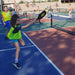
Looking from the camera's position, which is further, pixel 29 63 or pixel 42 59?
pixel 42 59

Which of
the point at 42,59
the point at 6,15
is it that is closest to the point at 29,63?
the point at 42,59

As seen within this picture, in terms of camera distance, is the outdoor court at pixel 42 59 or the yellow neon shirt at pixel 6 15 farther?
the yellow neon shirt at pixel 6 15

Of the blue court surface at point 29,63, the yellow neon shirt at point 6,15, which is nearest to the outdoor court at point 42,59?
the blue court surface at point 29,63

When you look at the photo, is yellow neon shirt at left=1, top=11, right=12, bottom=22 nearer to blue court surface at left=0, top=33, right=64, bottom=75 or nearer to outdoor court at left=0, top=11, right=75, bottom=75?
outdoor court at left=0, top=11, right=75, bottom=75

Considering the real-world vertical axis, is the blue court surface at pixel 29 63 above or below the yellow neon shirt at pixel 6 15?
below

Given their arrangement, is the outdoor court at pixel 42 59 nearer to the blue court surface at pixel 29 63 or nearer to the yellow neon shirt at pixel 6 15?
the blue court surface at pixel 29 63

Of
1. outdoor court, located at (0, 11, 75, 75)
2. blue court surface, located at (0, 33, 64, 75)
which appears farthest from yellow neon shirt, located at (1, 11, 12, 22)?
blue court surface, located at (0, 33, 64, 75)

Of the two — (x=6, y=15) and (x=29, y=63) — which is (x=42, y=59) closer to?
(x=29, y=63)

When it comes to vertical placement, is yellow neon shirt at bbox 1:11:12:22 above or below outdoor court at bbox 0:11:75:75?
above

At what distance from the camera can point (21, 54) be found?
5.71 m

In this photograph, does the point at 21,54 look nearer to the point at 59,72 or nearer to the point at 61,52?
the point at 61,52

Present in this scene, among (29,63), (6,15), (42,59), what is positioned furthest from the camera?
(6,15)

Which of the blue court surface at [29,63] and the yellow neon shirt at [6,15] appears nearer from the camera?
the blue court surface at [29,63]

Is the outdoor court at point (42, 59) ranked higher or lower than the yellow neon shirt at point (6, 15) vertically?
lower
